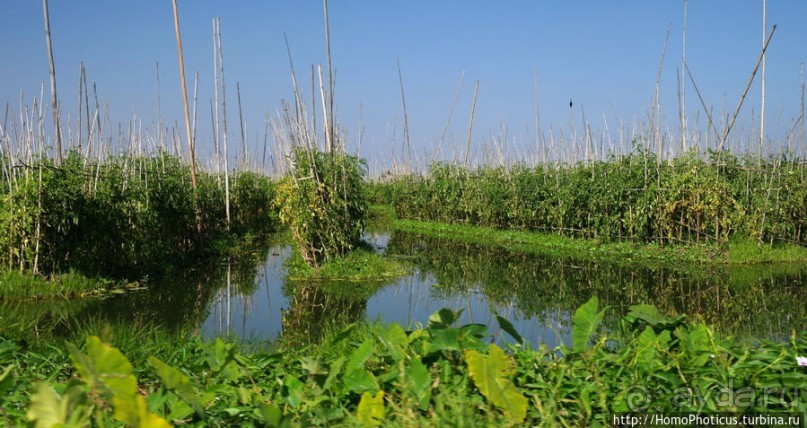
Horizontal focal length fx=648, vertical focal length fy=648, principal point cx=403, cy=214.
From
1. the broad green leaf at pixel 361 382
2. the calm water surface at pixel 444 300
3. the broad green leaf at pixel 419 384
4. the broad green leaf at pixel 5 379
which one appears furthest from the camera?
the calm water surface at pixel 444 300

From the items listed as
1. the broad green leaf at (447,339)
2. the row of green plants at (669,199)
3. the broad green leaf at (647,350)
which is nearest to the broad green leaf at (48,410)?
the broad green leaf at (447,339)

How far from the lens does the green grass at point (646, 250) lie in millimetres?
9922

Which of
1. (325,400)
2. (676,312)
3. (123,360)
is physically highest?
(123,360)

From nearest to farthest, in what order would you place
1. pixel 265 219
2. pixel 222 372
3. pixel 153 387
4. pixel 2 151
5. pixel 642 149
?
1. pixel 222 372
2. pixel 153 387
3. pixel 2 151
4. pixel 642 149
5. pixel 265 219

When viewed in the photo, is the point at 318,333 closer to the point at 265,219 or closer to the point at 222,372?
the point at 222,372

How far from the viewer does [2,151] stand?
7.33 meters

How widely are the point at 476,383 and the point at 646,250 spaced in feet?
30.6

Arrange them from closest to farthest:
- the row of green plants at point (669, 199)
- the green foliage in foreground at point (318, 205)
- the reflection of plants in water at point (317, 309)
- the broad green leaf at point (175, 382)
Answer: the broad green leaf at point (175, 382)
the reflection of plants in water at point (317, 309)
the green foliage in foreground at point (318, 205)
the row of green plants at point (669, 199)

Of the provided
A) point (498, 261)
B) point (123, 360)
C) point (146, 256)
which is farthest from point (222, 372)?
point (498, 261)

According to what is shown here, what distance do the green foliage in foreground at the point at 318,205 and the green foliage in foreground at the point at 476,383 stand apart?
6306 mm

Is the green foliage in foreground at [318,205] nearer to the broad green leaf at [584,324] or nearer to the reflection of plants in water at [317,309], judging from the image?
the reflection of plants in water at [317,309]

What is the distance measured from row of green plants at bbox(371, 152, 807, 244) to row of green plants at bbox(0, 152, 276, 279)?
7.24 meters

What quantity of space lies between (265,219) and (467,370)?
1616 centimetres

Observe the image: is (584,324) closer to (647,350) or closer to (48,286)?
(647,350)
